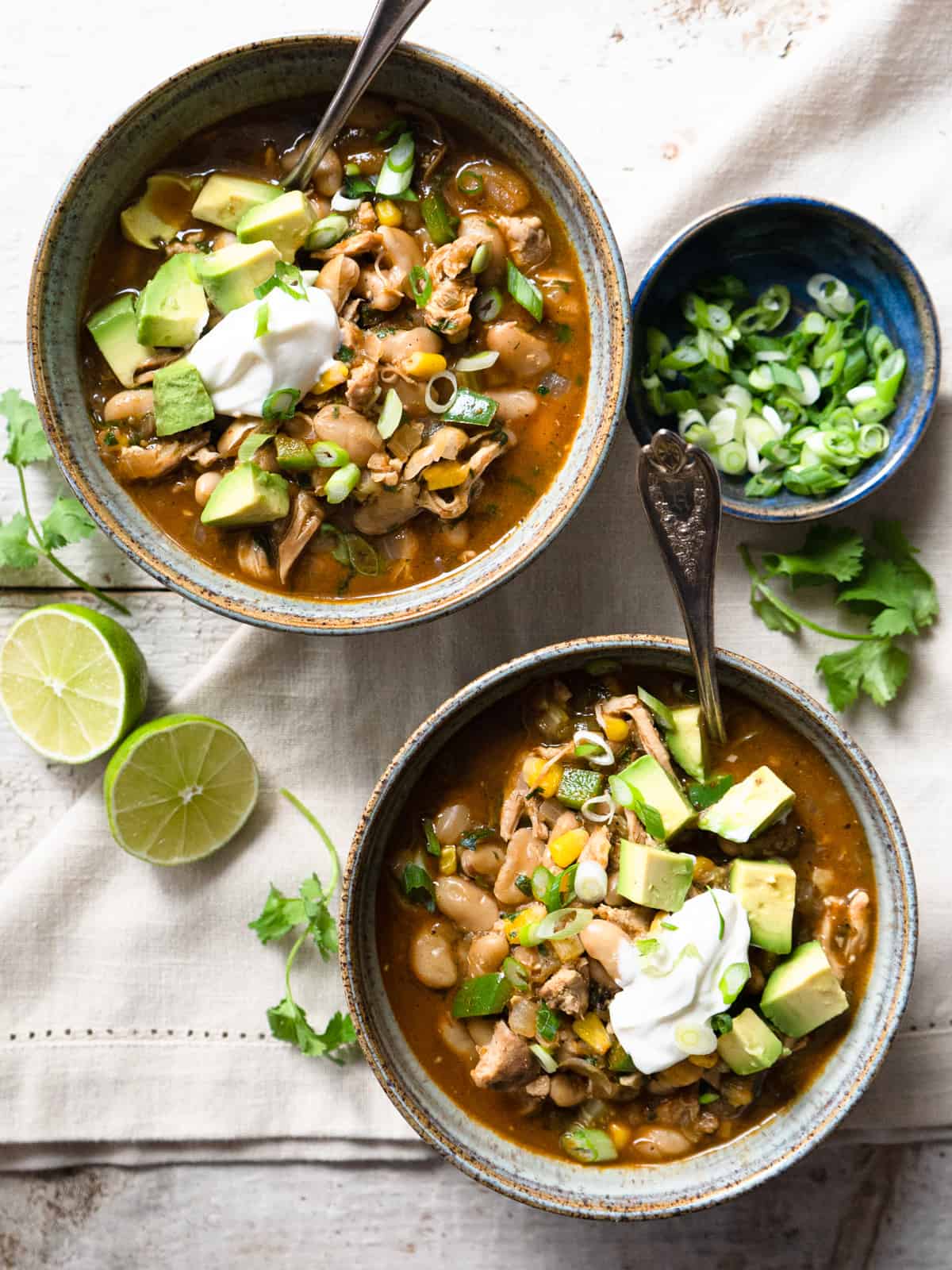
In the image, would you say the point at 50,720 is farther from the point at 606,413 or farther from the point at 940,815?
the point at 940,815

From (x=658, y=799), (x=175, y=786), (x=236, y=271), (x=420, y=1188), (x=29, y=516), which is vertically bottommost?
(x=420, y=1188)

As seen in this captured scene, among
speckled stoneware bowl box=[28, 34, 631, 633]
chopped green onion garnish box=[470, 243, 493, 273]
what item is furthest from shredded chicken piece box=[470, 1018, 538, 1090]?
chopped green onion garnish box=[470, 243, 493, 273]

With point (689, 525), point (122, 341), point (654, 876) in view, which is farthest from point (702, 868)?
point (122, 341)

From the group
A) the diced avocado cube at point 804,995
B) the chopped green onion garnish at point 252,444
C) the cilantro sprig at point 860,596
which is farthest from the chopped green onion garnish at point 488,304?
the diced avocado cube at point 804,995

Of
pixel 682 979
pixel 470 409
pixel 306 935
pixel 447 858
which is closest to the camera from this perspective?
pixel 682 979

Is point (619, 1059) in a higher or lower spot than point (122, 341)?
lower

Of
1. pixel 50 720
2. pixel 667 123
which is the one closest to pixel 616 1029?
pixel 50 720

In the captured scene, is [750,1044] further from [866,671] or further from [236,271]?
[236,271]
